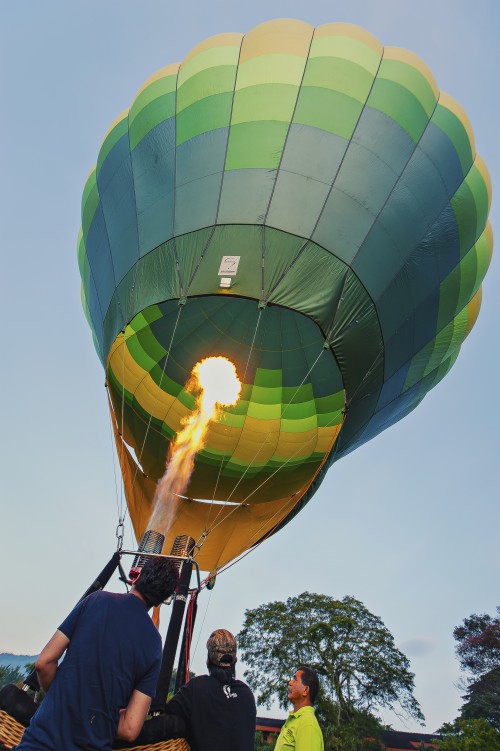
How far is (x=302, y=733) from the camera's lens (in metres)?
2.63

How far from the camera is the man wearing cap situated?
1888 millimetres

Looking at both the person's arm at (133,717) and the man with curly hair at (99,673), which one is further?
the person's arm at (133,717)

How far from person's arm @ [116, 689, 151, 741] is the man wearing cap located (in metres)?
0.25

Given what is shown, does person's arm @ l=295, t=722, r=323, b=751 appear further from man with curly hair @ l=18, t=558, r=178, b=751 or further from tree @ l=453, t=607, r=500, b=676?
tree @ l=453, t=607, r=500, b=676

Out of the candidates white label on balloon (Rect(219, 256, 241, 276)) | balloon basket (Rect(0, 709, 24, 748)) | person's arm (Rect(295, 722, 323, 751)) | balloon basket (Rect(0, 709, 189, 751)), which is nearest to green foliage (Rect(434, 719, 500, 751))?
white label on balloon (Rect(219, 256, 241, 276))

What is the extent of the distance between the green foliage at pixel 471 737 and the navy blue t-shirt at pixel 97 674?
17957 mm

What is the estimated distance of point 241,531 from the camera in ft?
26.0

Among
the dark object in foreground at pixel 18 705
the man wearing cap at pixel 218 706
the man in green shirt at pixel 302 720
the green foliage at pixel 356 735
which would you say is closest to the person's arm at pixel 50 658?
the dark object in foreground at pixel 18 705

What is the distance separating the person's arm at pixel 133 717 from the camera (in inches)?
66.2

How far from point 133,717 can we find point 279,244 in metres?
4.55

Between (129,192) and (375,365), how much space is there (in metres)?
3.31

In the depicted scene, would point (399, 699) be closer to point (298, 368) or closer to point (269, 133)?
point (298, 368)

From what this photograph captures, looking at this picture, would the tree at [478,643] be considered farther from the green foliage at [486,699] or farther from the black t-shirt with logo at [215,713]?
the black t-shirt with logo at [215,713]

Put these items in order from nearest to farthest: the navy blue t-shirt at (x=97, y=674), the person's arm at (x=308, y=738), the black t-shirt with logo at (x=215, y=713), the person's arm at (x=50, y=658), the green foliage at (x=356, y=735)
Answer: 1. the navy blue t-shirt at (x=97, y=674)
2. the person's arm at (x=50, y=658)
3. the black t-shirt with logo at (x=215, y=713)
4. the person's arm at (x=308, y=738)
5. the green foliage at (x=356, y=735)
